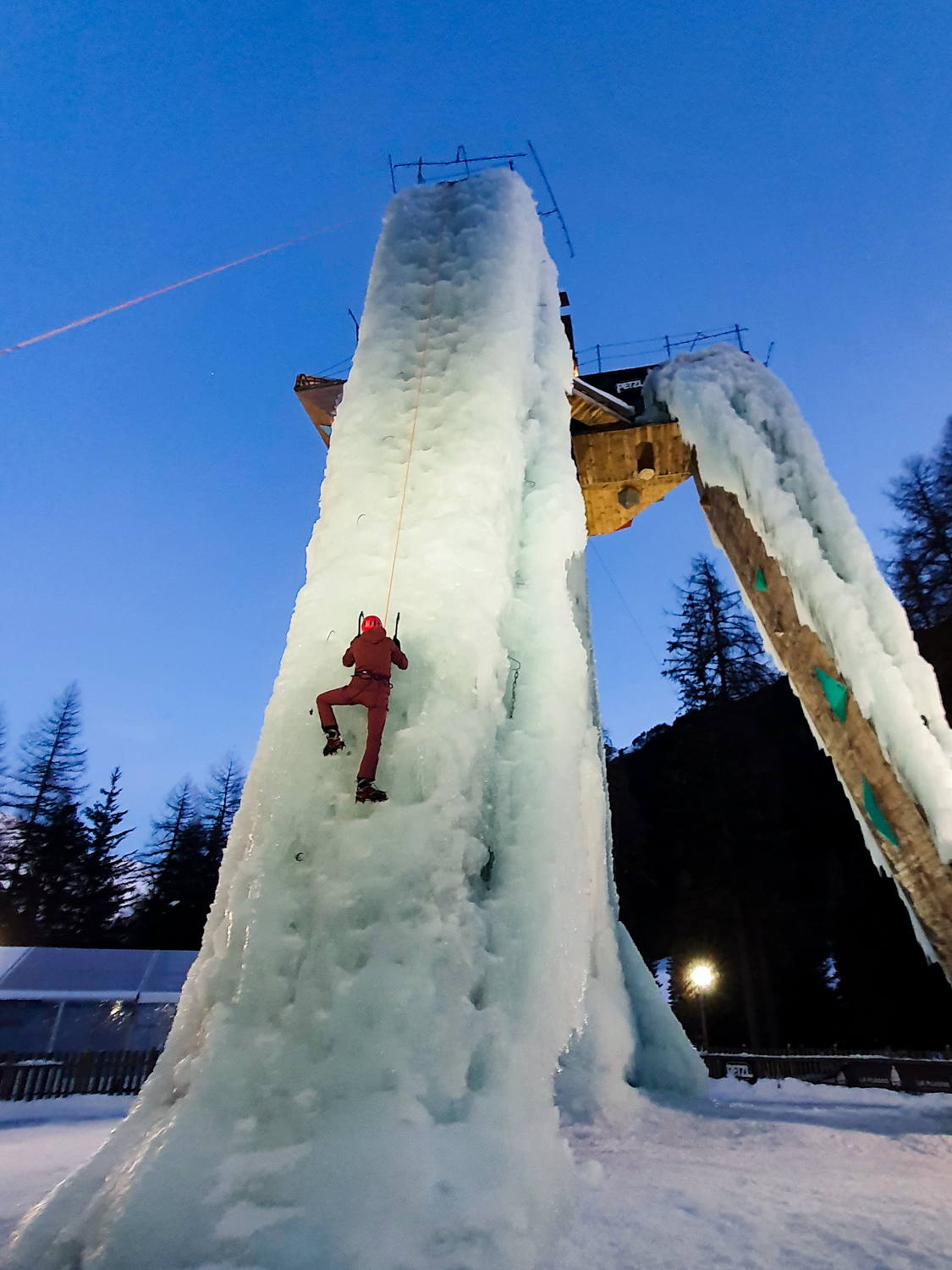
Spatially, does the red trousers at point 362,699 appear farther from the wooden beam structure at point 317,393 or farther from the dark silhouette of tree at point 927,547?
the dark silhouette of tree at point 927,547

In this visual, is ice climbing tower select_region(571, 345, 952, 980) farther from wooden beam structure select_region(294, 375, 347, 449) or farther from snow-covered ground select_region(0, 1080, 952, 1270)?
wooden beam structure select_region(294, 375, 347, 449)

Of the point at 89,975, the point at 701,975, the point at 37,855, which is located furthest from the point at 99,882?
the point at 701,975

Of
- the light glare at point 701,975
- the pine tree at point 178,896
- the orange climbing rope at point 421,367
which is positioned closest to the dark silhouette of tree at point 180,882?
the pine tree at point 178,896

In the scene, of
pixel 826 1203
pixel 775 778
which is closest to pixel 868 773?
pixel 826 1203

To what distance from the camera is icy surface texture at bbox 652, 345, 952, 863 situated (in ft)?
20.8

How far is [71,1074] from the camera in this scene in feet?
32.1

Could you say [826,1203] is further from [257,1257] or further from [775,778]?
[775,778]

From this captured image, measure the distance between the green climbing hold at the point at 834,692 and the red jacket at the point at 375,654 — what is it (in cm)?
526

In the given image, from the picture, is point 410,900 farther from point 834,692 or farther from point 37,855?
point 37,855

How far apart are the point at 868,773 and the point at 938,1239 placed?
15.6 ft

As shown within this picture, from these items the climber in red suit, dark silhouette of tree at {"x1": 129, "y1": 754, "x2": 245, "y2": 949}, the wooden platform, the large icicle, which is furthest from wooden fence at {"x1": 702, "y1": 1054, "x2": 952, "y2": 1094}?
dark silhouette of tree at {"x1": 129, "y1": 754, "x2": 245, "y2": 949}

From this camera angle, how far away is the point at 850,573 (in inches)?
278

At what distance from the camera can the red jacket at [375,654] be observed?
3551 millimetres

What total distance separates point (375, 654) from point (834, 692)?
5.51 metres
